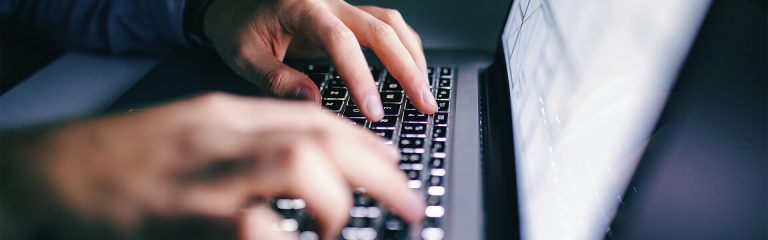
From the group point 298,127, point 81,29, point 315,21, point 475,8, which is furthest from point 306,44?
point 298,127

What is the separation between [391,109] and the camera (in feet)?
2.24

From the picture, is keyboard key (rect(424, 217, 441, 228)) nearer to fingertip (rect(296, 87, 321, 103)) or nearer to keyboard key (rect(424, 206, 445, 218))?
keyboard key (rect(424, 206, 445, 218))

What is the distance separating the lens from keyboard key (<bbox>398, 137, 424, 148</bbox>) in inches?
23.3

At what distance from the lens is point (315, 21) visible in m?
0.71

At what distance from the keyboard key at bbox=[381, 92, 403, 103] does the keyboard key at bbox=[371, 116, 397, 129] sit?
54 mm

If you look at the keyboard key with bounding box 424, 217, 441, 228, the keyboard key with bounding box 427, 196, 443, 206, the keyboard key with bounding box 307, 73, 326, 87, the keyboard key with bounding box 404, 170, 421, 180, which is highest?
the keyboard key with bounding box 307, 73, 326, 87

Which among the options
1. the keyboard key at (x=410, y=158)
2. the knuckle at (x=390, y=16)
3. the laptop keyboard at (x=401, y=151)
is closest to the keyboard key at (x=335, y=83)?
the laptop keyboard at (x=401, y=151)

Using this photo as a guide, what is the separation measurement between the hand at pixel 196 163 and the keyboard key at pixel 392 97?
1.14 feet

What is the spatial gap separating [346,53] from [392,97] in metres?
0.09

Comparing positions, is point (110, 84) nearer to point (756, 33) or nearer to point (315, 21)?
point (315, 21)

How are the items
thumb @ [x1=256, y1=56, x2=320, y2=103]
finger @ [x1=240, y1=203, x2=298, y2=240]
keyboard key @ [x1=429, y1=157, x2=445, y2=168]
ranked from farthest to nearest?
thumb @ [x1=256, y1=56, x2=320, y2=103], keyboard key @ [x1=429, y1=157, x2=445, y2=168], finger @ [x1=240, y1=203, x2=298, y2=240]

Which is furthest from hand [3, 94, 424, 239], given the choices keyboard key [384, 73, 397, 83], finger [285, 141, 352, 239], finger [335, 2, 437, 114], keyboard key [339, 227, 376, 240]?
keyboard key [384, 73, 397, 83]

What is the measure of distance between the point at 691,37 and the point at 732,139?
0.27 ft

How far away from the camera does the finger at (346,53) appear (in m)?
0.61
